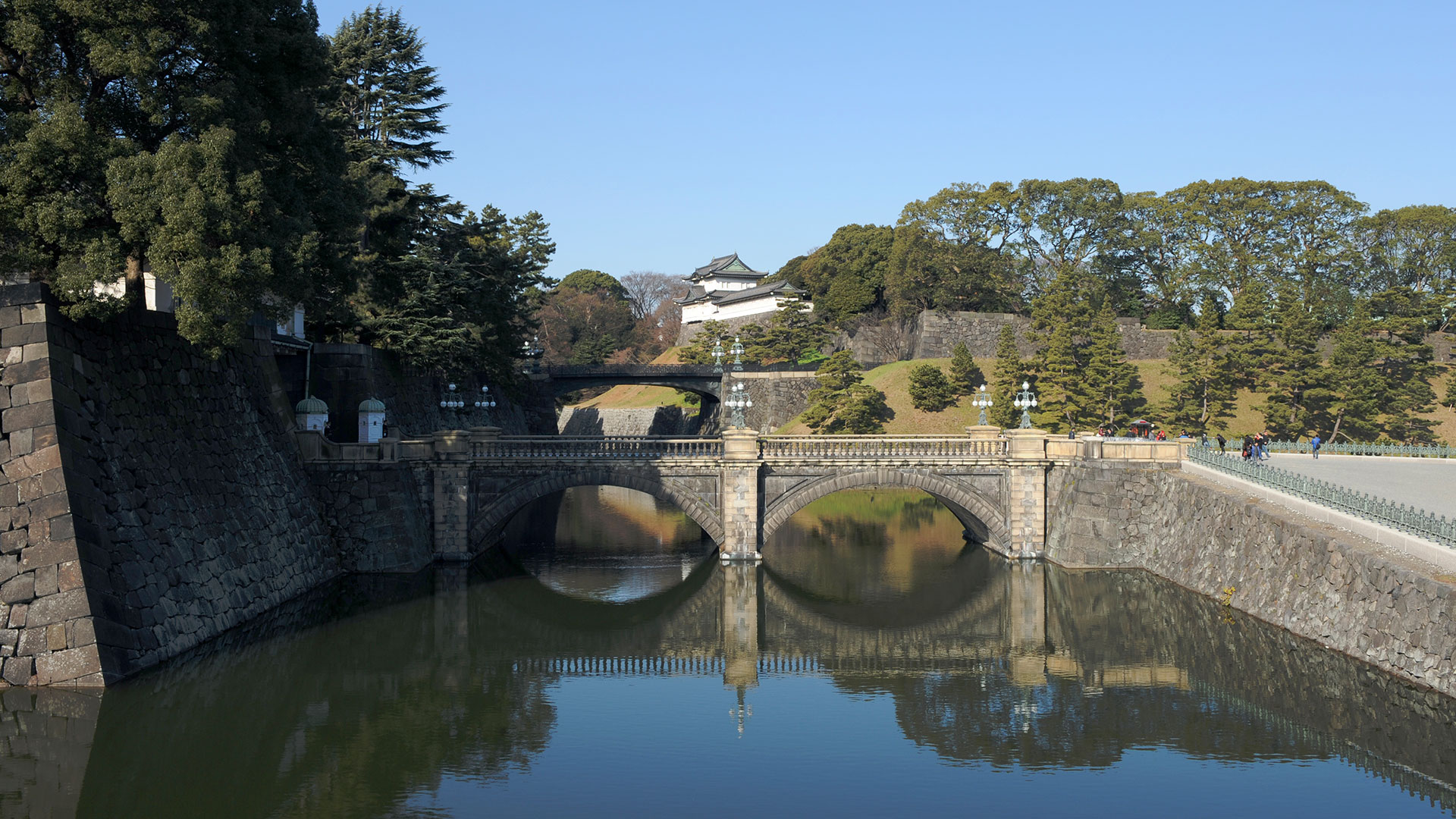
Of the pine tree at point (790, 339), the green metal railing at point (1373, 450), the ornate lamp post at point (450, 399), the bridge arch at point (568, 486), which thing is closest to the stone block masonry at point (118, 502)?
the bridge arch at point (568, 486)

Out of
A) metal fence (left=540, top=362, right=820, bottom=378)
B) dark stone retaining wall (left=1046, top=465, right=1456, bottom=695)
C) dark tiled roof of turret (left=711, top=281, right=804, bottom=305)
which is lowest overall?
dark stone retaining wall (left=1046, top=465, right=1456, bottom=695)

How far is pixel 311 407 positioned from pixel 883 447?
2066cm

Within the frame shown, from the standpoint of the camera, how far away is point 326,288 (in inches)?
1384

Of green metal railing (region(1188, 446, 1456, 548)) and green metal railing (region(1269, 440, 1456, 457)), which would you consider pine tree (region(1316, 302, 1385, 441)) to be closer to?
green metal railing (region(1269, 440, 1456, 457))

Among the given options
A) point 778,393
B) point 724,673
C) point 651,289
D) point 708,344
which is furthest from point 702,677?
point 651,289

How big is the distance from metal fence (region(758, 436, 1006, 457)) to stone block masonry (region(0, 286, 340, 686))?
56.6 ft

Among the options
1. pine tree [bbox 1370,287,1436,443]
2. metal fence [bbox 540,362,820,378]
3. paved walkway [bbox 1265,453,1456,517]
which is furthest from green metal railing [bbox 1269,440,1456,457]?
metal fence [bbox 540,362,820,378]

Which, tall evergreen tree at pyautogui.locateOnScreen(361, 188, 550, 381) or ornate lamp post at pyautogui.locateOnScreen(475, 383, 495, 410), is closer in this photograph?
tall evergreen tree at pyautogui.locateOnScreen(361, 188, 550, 381)

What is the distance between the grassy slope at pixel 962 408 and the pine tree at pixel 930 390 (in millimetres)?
467

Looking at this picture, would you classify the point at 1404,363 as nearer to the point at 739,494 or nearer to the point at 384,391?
the point at 739,494

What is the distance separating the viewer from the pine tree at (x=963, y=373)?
241 feet

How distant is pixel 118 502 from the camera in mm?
23891

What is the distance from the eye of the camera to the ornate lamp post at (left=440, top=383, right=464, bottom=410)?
182 feet

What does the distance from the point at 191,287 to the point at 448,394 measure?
32998mm
